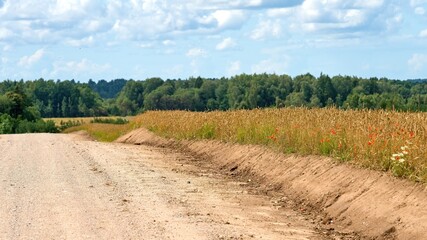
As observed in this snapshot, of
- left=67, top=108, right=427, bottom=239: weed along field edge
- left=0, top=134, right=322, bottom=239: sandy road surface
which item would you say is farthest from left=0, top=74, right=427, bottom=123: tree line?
left=0, top=134, right=322, bottom=239: sandy road surface

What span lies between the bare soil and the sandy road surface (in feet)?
1.92

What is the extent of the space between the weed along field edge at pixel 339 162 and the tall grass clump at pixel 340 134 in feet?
0.07

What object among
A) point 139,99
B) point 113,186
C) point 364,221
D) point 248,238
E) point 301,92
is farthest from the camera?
point 139,99

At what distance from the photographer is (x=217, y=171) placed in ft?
81.2

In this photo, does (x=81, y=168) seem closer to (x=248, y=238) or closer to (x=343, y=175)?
(x=343, y=175)

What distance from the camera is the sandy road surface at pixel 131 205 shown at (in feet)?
42.8

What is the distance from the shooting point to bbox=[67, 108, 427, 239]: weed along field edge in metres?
13.7

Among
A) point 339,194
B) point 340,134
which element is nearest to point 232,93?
point 340,134

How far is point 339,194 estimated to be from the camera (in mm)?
16078

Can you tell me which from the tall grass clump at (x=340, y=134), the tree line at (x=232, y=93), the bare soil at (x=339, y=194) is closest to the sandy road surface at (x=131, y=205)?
the bare soil at (x=339, y=194)

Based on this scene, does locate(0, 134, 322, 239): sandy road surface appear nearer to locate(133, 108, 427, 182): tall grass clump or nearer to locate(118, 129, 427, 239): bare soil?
locate(118, 129, 427, 239): bare soil

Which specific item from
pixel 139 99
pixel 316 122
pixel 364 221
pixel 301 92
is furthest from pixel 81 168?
pixel 139 99

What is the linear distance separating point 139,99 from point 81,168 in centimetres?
14697

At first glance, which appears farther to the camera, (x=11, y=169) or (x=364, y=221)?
(x=11, y=169)
